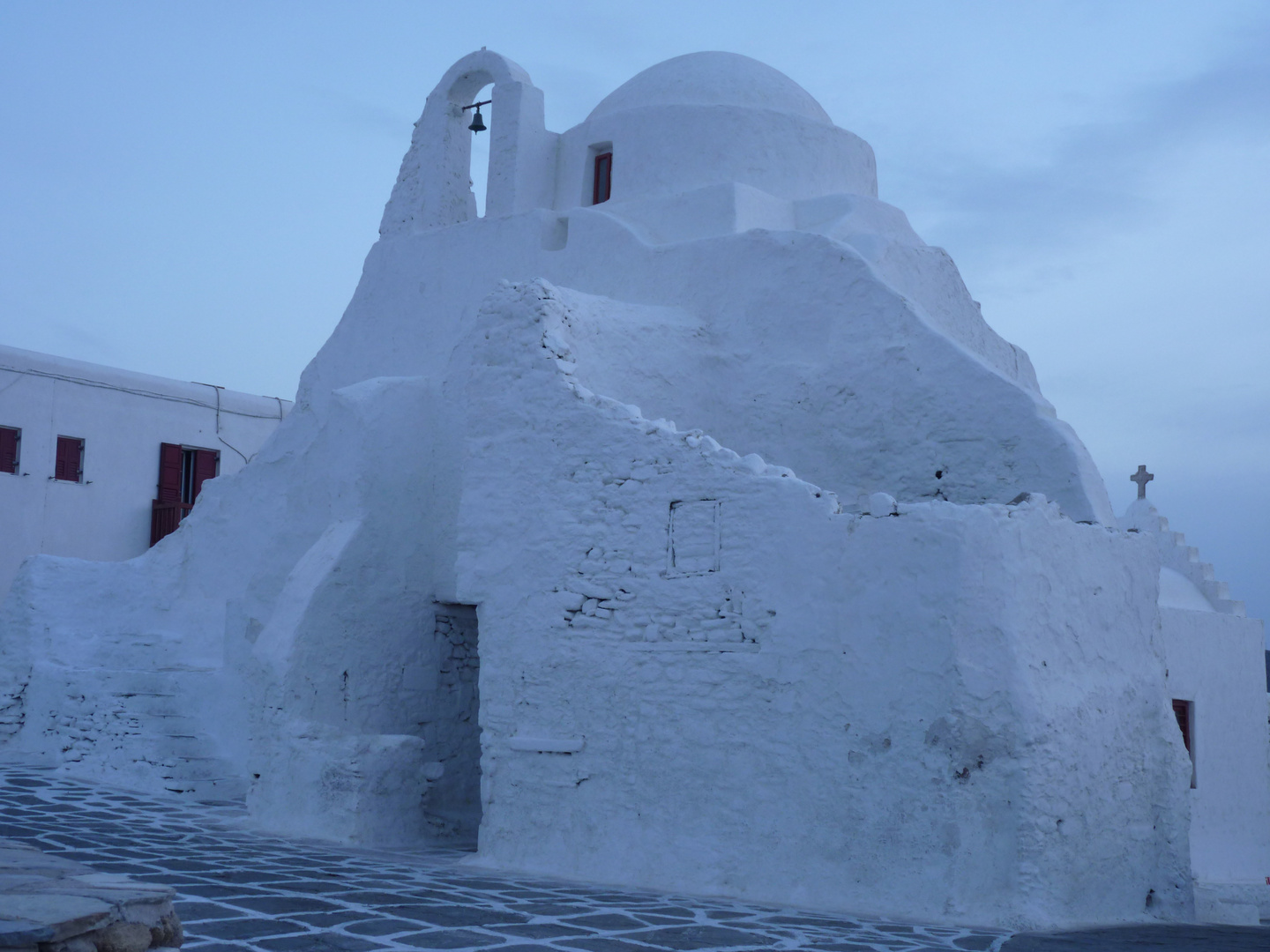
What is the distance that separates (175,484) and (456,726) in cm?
1225

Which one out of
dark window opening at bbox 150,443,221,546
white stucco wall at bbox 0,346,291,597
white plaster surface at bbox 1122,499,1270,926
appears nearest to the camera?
white plaster surface at bbox 1122,499,1270,926

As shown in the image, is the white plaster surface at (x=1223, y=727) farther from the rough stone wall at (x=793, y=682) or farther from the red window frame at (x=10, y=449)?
the red window frame at (x=10, y=449)

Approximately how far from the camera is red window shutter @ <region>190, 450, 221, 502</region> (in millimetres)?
21531

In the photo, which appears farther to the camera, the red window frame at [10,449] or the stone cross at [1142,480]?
the red window frame at [10,449]

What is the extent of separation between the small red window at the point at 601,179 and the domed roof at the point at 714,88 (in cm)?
44

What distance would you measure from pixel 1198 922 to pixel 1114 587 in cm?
213

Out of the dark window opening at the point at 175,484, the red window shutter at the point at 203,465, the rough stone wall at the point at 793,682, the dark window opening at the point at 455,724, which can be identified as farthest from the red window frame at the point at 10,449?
the rough stone wall at the point at 793,682

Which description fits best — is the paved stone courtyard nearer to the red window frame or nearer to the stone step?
the stone step

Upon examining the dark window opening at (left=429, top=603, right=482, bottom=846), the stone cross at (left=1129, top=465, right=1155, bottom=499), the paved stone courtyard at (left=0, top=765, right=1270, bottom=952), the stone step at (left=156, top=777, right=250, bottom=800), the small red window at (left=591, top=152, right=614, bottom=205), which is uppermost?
the small red window at (left=591, top=152, right=614, bottom=205)

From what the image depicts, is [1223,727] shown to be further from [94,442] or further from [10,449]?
[10,449]

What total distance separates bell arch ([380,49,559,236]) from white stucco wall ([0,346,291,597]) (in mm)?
7768

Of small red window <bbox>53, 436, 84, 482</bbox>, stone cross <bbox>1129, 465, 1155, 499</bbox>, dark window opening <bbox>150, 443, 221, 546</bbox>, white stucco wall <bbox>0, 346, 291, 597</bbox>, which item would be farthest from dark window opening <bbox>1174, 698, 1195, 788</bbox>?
small red window <bbox>53, 436, 84, 482</bbox>

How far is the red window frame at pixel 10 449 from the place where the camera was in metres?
19.1

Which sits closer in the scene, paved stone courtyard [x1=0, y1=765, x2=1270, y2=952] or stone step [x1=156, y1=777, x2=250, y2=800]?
paved stone courtyard [x1=0, y1=765, x2=1270, y2=952]
